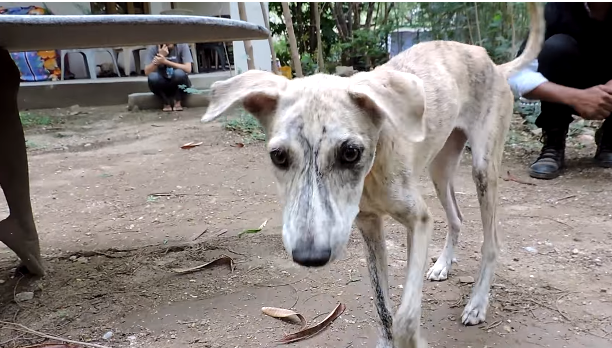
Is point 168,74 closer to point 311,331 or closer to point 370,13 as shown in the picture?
point 370,13

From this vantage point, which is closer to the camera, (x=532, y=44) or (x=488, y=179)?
(x=488, y=179)

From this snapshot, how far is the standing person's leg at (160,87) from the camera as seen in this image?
28.2ft

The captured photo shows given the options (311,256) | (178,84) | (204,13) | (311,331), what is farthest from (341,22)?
(311,256)

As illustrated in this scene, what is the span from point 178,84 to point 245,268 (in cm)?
613

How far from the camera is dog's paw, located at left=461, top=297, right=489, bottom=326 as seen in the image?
2.56 metres

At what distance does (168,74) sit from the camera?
8.57 meters

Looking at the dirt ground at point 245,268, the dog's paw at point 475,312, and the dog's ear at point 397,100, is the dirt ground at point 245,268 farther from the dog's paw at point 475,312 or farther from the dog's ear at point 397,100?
the dog's ear at point 397,100

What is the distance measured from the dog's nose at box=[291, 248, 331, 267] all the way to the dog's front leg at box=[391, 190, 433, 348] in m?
0.65

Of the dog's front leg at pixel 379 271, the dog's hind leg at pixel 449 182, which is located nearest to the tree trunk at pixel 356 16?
the dog's hind leg at pixel 449 182

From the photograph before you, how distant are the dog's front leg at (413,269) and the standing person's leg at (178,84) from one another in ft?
23.2

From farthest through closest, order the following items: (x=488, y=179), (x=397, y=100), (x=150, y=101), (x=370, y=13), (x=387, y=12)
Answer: (x=370, y=13)
(x=387, y=12)
(x=150, y=101)
(x=488, y=179)
(x=397, y=100)

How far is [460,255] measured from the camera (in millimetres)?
3295

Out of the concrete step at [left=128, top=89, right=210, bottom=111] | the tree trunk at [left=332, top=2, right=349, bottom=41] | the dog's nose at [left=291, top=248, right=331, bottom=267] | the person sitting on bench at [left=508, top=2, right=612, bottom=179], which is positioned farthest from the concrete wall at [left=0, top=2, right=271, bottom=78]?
the dog's nose at [left=291, top=248, right=331, bottom=267]

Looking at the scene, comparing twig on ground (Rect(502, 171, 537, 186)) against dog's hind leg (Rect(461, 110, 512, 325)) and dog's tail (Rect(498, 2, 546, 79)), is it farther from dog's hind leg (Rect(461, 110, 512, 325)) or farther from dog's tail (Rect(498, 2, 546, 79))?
dog's hind leg (Rect(461, 110, 512, 325))
